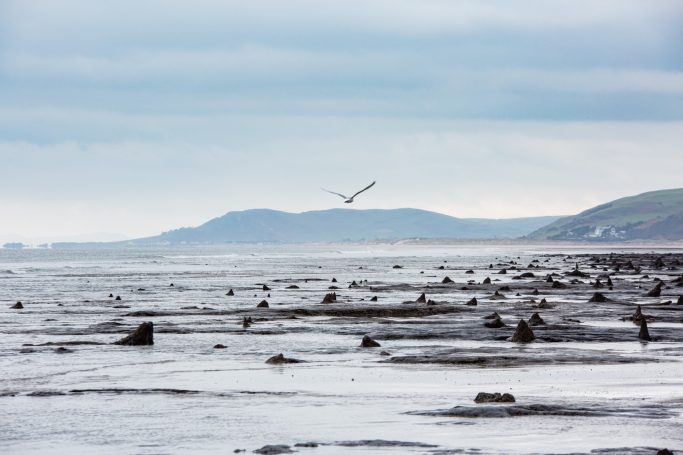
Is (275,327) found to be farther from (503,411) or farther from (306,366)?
(503,411)

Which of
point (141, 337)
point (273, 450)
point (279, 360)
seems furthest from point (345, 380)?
point (141, 337)

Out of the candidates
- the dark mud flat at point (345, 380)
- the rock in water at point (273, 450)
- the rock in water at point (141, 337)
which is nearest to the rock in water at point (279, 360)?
the dark mud flat at point (345, 380)

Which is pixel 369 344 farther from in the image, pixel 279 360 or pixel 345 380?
pixel 345 380

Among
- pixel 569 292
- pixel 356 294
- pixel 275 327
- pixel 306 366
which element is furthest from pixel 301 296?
pixel 306 366

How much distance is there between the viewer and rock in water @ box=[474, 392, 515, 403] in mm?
20547

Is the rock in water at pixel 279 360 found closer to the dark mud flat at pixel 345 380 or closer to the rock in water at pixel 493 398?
the dark mud flat at pixel 345 380

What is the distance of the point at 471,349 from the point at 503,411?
11.0 m

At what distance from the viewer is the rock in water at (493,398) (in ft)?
67.4

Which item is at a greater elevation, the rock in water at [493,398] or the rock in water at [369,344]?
the rock in water at [369,344]

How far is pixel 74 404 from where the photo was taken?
21.3 meters

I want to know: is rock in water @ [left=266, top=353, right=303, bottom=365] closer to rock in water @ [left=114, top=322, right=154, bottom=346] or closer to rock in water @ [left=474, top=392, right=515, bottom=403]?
rock in water @ [left=114, top=322, right=154, bottom=346]

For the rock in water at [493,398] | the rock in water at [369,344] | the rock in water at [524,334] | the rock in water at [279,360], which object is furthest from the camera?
the rock in water at [524,334]

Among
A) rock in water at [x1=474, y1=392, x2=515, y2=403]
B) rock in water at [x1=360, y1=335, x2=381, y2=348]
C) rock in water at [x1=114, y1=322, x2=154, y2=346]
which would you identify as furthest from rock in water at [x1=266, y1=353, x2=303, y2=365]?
rock in water at [x1=474, y1=392, x2=515, y2=403]

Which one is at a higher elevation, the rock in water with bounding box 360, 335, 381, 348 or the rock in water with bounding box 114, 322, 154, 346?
the rock in water with bounding box 114, 322, 154, 346
